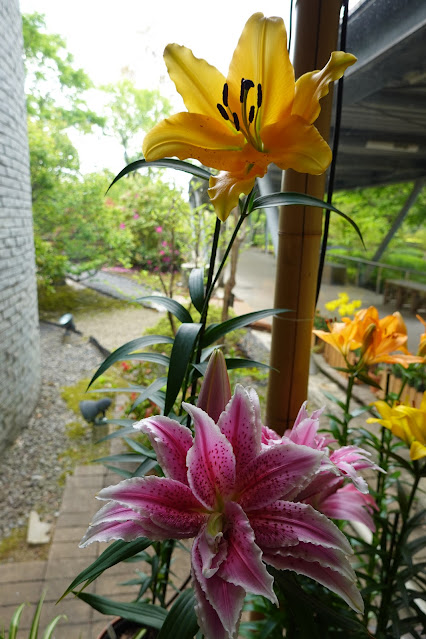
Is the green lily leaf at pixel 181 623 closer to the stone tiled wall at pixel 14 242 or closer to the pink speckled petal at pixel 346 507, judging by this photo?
the pink speckled petal at pixel 346 507

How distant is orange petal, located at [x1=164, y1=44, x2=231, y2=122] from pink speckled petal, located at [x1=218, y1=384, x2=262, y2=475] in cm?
22

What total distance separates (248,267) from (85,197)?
1644 millimetres

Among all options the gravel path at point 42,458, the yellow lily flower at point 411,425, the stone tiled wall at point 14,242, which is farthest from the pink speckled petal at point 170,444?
the stone tiled wall at point 14,242

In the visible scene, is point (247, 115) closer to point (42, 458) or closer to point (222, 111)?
point (222, 111)

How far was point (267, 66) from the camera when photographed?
0.31 meters

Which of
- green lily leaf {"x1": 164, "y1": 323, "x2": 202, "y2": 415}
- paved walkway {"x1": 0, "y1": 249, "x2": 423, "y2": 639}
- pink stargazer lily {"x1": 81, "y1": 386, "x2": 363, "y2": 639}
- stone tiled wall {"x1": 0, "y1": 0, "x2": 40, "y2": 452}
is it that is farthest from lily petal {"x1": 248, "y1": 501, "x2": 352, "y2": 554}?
stone tiled wall {"x1": 0, "y1": 0, "x2": 40, "y2": 452}

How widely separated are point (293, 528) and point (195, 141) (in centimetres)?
28

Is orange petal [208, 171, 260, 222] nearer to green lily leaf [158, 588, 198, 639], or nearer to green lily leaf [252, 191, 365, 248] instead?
green lily leaf [252, 191, 365, 248]

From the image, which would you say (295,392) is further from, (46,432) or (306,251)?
(46,432)

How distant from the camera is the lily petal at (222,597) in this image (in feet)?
0.77

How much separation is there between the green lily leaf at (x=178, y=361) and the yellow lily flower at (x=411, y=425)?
305mm

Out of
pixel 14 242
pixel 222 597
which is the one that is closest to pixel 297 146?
pixel 222 597

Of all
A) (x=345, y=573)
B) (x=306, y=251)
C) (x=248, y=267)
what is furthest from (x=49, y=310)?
(x=345, y=573)

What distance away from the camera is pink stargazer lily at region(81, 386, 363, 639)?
9.8 inches
